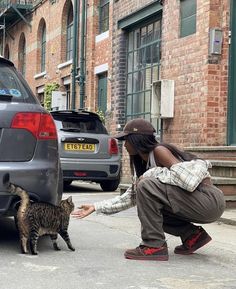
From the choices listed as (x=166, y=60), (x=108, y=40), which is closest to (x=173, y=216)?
(x=166, y=60)

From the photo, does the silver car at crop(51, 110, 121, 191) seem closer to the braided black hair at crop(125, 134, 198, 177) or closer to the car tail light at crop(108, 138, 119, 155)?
the car tail light at crop(108, 138, 119, 155)

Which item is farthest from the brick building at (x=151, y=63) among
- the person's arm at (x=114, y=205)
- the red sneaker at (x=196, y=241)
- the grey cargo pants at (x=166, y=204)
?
the grey cargo pants at (x=166, y=204)

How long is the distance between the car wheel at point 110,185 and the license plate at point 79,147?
2.90ft

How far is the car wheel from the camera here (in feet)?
37.7

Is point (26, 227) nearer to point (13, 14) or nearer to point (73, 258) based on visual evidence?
point (73, 258)

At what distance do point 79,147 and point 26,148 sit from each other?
5.96 m

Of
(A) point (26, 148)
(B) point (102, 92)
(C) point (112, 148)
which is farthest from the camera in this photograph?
(B) point (102, 92)

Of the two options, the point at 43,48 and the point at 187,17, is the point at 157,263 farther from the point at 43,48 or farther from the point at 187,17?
the point at 43,48

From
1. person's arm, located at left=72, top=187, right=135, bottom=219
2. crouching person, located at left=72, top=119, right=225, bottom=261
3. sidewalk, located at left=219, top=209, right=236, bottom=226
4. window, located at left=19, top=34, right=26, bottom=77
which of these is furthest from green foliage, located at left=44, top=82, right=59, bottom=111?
crouching person, located at left=72, top=119, right=225, bottom=261

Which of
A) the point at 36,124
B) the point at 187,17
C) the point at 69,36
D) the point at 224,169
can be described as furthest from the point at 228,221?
the point at 69,36

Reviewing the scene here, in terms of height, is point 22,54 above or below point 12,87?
above

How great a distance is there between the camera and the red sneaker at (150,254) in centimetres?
493

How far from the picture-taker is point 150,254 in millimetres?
4934

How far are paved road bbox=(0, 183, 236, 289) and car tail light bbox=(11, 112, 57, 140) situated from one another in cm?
108
